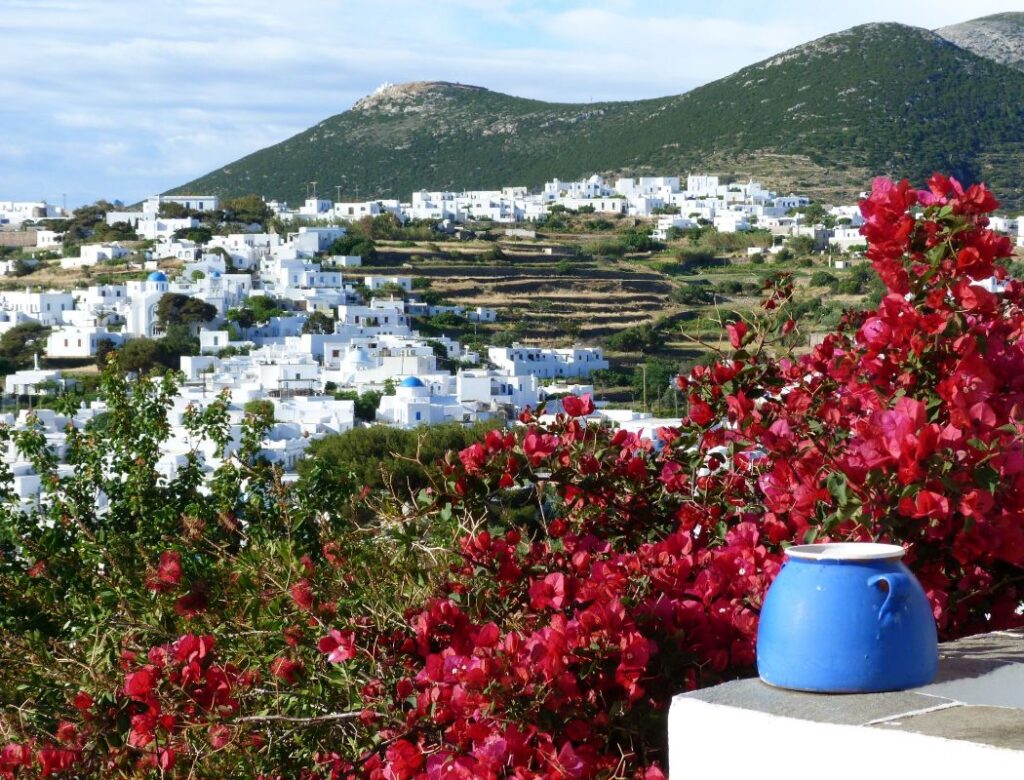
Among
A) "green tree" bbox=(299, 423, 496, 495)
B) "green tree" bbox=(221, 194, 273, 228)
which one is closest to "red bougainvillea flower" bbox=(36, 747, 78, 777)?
"green tree" bbox=(299, 423, 496, 495)

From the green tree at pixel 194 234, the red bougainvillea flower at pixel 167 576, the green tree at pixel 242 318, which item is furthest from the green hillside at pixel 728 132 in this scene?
the red bougainvillea flower at pixel 167 576

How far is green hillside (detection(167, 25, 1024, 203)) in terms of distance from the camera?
66.1 meters

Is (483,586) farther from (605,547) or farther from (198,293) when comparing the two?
(198,293)

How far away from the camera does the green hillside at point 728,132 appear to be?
66125mm

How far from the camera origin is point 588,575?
2.38m

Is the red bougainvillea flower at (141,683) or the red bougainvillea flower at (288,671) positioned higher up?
the red bougainvillea flower at (141,683)

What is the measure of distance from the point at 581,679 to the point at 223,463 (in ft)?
9.49

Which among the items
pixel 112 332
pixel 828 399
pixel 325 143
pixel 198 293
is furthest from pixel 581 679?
pixel 325 143

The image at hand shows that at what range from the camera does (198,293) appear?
45.1 meters

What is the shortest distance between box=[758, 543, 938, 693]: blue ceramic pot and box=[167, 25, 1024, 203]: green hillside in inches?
2377

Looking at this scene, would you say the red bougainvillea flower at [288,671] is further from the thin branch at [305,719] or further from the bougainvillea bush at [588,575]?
the thin branch at [305,719]

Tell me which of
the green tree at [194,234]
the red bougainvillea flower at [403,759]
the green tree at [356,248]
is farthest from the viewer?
the green tree at [194,234]

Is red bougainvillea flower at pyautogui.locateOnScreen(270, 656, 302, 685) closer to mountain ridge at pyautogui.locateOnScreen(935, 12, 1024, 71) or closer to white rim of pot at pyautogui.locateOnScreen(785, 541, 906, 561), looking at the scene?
white rim of pot at pyautogui.locateOnScreen(785, 541, 906, 561)

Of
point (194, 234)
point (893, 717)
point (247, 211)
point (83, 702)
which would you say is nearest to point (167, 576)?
A: point (83, 702)
